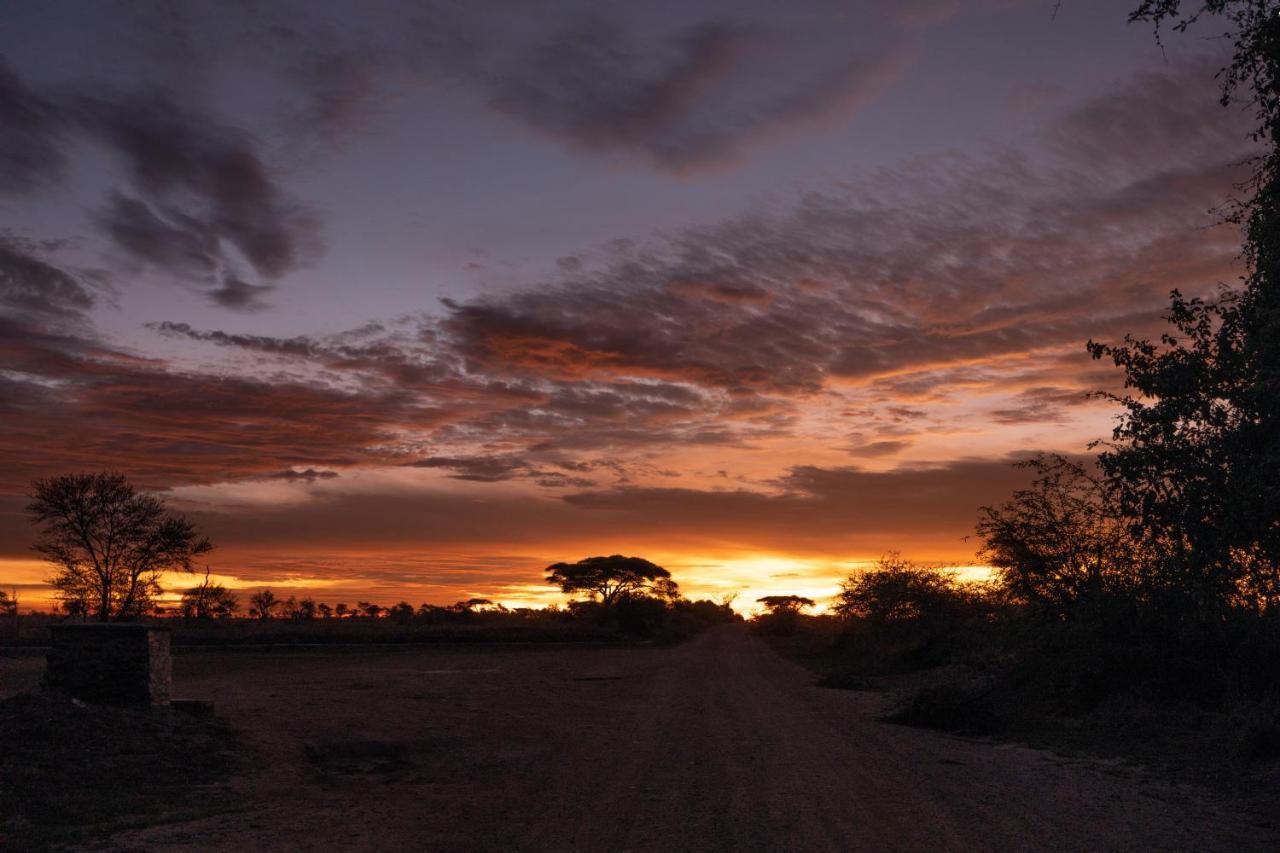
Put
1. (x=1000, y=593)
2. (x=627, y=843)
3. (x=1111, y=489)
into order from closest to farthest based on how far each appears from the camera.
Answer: (x=627, y=843)
(x=1111, y=489)
(x=1000, y=593)

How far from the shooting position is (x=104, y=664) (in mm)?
13297

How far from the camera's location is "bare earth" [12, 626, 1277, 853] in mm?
9016

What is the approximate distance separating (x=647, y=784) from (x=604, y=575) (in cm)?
8929

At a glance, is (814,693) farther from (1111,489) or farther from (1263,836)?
(1263,836)

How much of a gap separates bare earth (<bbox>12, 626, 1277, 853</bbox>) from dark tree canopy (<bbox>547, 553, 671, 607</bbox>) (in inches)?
3081

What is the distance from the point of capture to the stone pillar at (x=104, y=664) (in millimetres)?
13234

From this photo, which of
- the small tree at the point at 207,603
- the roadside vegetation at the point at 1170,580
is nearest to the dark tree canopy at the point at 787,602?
the small tree at the point at 207,603

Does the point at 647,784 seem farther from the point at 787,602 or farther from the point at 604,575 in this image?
the point at 787,602

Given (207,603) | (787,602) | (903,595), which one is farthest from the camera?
(787,602)

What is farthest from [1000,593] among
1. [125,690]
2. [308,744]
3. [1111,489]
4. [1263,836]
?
[125,690]

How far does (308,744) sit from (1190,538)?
12878 mm

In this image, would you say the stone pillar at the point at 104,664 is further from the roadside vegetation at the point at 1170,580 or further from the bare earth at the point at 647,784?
the roadside vegetation at the point at 1170,580

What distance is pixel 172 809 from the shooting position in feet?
32.2

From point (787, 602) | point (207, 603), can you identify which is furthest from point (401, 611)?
point (787, 602)
